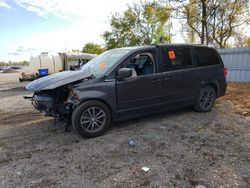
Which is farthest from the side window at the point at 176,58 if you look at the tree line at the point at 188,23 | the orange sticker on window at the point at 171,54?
the tree line at the point at 188,23

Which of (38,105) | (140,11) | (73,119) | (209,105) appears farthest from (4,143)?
(140,11)

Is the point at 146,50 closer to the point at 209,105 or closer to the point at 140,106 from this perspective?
the point at 140,106

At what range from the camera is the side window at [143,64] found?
4727mm

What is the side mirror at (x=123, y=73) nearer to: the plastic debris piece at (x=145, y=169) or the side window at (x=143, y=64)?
the side window at (x=143, y=64)

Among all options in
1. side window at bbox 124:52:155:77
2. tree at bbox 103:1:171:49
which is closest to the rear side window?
side window at bbox 124:52:155:77

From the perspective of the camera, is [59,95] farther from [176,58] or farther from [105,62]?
[176,58]

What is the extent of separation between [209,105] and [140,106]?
2343mm

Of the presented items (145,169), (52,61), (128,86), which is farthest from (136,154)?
(52,61)

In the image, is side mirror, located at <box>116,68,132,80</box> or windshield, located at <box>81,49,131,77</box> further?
windshield, located at <box>81,49,131,77</box>

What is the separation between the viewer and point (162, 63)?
4.84m

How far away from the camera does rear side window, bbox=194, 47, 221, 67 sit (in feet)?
17.9

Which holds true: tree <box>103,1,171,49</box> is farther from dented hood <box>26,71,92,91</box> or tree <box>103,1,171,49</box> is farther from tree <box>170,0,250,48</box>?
dented hood <box>26,71,92,91</box>

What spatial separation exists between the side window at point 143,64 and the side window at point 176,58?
31cm

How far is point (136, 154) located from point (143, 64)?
2.29 metres
